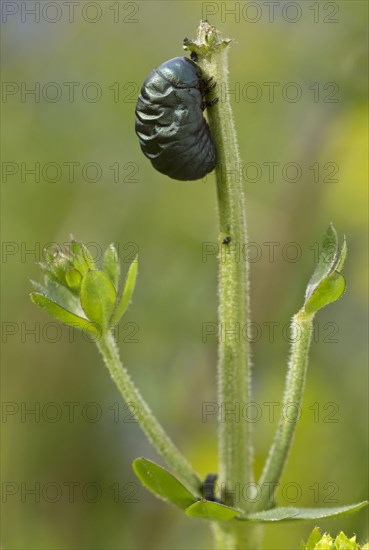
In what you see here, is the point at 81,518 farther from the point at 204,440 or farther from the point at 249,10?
the point at 249,10

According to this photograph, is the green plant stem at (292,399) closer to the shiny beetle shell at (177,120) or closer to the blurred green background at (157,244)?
the shiny beetle shell at (177,120)

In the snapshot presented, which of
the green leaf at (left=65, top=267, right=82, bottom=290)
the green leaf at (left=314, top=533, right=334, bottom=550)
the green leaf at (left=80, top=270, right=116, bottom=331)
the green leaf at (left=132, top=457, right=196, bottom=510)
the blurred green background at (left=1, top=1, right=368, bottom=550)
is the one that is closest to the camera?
the green leaf at (left=314, top=533, right=334, bottom=550)

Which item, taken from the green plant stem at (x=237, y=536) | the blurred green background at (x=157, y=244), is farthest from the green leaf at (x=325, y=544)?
the blurred green background at (x=157, y=244)

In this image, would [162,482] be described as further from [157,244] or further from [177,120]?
[157,244]

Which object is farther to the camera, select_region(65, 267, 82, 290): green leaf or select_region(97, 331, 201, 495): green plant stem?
select_region(65, 267, 82, 290): green leaf

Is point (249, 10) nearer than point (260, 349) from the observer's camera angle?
No

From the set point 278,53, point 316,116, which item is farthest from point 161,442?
point 278,53

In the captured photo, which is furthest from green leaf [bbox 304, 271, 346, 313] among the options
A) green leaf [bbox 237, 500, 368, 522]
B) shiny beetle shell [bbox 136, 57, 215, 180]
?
green leaf [bbox 237, 500, 368, 522]

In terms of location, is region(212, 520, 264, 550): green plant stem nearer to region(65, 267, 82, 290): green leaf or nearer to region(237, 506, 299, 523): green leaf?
region(237, 506, 299, 523): green leaf
